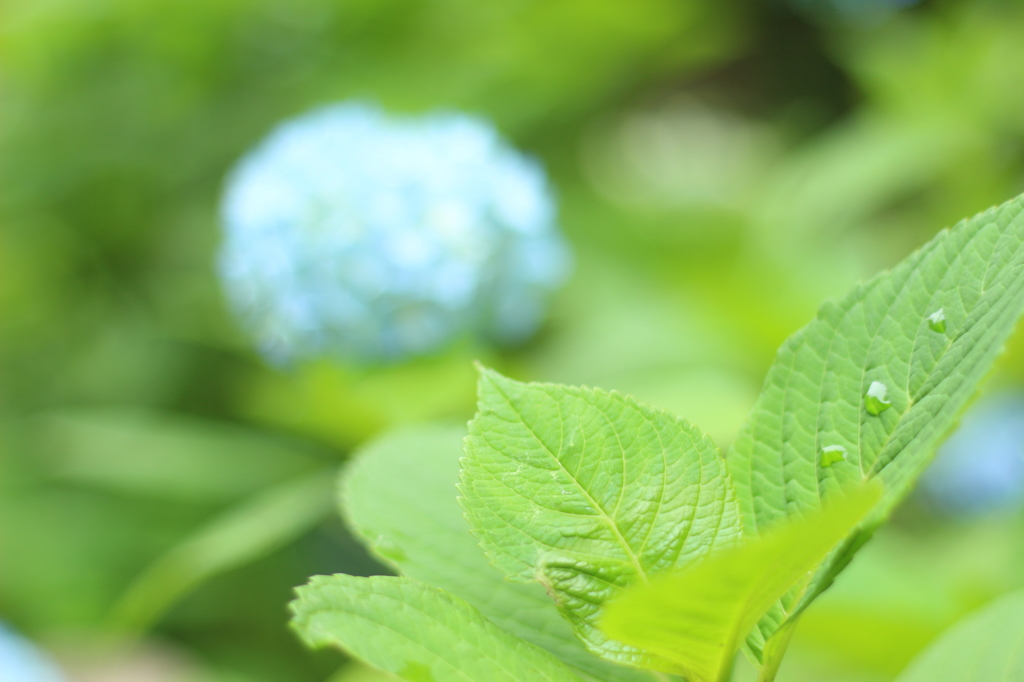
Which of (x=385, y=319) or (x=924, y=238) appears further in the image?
(x=924, y=238)

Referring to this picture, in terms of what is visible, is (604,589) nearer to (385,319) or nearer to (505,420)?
(505,420)

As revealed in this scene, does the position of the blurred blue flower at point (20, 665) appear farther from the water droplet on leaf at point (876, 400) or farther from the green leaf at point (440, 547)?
the water droplet on leaf at point (876, 400)

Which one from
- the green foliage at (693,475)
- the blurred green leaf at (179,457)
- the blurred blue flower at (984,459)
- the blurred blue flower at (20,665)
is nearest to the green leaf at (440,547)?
the green foliage at (693,475)

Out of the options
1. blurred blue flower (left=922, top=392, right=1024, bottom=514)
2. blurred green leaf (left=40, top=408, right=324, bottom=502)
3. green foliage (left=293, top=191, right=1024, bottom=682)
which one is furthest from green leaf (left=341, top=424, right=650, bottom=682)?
blurred blue flower (left=922, top=392, right=1024, bottom=514)

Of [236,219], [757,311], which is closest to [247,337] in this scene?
[236,219]

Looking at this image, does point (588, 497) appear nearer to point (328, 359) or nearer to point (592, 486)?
point (592, 486)

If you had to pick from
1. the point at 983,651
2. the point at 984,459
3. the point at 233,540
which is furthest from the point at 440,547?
the point at 984,459

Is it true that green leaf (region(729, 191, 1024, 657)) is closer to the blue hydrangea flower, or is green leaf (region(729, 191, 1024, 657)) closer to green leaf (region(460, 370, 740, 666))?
green leaf (region(460, 370, 740, 666))
